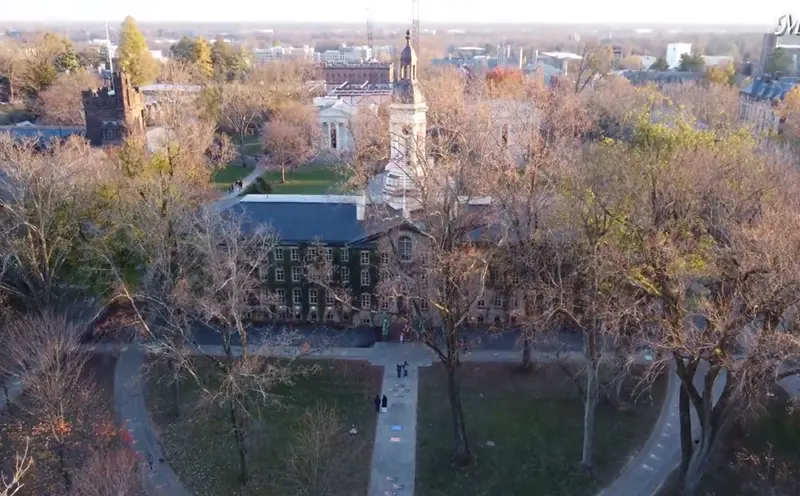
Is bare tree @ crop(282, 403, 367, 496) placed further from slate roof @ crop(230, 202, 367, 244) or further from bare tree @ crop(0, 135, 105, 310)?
bare tree @ crop(0, 135, 105, 310)

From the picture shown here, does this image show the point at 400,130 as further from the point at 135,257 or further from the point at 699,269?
the point at 699,269

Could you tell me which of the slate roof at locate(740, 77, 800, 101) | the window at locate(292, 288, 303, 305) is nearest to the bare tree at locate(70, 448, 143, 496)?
the window at locate(292, 288, 303, 305)

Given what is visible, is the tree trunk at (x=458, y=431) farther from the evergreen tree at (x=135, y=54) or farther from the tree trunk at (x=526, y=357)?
the evergreen tree at (x=135, y=54)

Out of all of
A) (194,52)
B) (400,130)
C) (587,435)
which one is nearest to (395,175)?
(400,130)

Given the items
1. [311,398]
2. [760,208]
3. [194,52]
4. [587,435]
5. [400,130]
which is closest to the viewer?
[760,208]

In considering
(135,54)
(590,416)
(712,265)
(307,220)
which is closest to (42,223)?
(307,220)

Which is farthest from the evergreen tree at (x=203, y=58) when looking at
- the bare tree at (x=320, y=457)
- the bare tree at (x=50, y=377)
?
the bare tree at (x=320, y=457)
